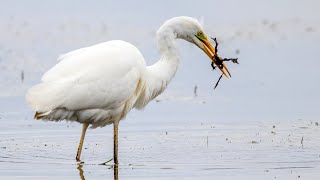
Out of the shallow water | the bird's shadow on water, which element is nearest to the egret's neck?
the shallow water

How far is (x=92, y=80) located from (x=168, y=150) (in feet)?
5.70

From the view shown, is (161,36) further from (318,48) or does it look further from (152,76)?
(318,48)

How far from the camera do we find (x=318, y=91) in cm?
1831

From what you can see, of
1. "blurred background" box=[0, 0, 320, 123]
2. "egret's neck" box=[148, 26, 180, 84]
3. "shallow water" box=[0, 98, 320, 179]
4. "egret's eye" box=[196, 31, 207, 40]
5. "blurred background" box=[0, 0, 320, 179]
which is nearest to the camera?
"shallow water" box=[0, 98, 320, 179]

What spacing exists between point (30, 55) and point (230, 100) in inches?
272

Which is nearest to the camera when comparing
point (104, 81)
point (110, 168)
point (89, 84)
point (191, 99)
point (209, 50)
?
point (89, 84)

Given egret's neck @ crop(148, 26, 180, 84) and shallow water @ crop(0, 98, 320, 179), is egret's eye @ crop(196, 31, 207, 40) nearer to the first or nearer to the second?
egret's neck @ crop(148, 26, 180, 84)

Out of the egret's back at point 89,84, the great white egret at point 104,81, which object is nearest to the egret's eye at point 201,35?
the great white egret at point 104,81

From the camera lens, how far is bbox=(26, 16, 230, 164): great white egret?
1184cm

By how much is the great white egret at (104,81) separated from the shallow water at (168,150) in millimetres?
535

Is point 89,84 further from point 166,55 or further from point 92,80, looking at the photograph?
point 166,55

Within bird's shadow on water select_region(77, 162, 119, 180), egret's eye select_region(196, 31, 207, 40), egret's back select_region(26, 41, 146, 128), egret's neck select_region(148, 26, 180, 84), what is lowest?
bird's shadow on water select_region(77, 162, 119, 180)

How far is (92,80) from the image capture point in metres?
12.0

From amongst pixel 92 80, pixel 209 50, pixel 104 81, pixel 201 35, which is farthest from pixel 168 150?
pixel 92 80
